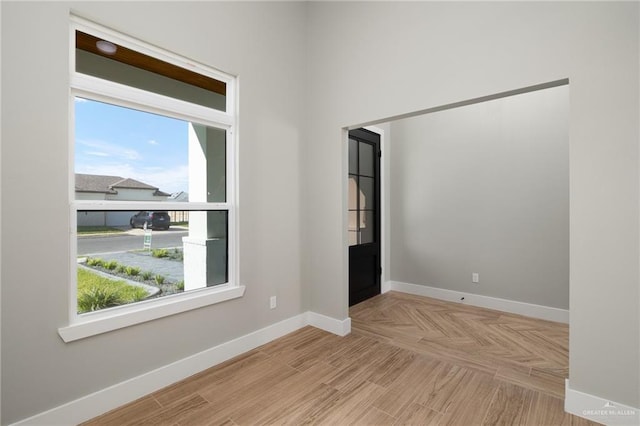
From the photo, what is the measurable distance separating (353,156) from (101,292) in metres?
3.06

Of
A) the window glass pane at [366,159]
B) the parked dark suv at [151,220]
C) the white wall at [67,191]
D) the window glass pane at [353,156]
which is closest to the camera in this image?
the white wall at [67,191]

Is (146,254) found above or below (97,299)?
above

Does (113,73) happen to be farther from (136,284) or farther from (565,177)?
(565,177)

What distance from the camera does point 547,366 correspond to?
244 centimetres

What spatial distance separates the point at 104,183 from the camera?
1961 millimetres

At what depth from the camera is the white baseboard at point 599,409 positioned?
5.50 feet

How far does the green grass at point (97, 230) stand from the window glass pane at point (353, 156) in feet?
8.86

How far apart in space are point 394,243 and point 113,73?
400 cm

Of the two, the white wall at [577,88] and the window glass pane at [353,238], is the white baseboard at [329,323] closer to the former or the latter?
the window glass pane at [353,238]

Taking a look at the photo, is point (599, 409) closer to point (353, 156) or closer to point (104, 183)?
point (353, 156)

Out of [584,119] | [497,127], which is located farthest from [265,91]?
[497,127]

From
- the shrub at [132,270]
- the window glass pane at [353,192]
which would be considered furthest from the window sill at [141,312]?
the window glass pane at [353,192]

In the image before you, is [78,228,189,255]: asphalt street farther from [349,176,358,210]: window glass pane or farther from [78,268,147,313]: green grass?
[349,176,358,210]: window glass pane

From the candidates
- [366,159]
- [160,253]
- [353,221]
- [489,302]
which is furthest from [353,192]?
[160,253]
